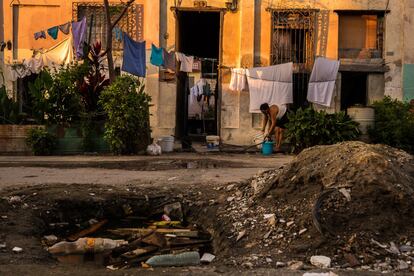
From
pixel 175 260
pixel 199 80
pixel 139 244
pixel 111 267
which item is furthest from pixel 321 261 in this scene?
pixel 199 80

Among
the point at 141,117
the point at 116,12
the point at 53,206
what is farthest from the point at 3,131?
the point at 53,206

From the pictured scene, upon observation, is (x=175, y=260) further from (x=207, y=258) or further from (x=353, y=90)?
(x=353, y=90)

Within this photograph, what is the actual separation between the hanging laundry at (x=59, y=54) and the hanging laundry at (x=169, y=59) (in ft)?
9.31

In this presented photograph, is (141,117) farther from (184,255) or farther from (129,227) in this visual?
(184,255)

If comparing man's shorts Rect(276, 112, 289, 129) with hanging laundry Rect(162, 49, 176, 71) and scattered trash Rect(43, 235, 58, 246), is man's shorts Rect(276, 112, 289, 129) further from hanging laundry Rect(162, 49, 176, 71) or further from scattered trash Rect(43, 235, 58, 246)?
scattered trash Rect(43, 235, 58, 246)

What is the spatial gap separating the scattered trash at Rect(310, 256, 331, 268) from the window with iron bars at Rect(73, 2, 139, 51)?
12.9 m

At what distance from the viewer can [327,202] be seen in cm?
543

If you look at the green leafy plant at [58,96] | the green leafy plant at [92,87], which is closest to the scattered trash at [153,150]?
the green leafy plant at [92,87]

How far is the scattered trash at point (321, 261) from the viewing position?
466cm

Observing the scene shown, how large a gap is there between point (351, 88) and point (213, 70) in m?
4.99

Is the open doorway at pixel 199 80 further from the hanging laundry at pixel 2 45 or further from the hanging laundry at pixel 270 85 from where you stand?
the hanging laundry at pixel 2 45

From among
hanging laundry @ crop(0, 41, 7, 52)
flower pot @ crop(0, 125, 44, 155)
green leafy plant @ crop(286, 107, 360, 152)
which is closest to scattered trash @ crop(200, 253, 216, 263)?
green leafy plant @ crop(286, 107, 360, 152)

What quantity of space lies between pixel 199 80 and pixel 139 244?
49.6 feet

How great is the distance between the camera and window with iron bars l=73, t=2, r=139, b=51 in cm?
1662
